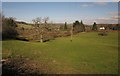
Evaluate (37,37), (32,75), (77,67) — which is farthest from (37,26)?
(32,75)

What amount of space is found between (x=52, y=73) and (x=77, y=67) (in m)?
3.36

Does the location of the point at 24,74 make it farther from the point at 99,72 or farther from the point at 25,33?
the point at 25,33

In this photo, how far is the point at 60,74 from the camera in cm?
1477

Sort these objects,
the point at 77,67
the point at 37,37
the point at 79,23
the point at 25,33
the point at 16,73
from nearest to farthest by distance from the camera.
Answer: the point at 16,73 → the point at 77,67 → the point at 37,37 → the point at 25,33 → the point at 79,23

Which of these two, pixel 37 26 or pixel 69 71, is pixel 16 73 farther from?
pixel 37 26

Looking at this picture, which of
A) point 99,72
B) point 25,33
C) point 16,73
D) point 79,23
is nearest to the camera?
point 16,73

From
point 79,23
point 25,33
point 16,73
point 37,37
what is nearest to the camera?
point 16,73

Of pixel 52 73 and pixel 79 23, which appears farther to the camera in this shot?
pixel 79 23

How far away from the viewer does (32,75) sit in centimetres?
1353

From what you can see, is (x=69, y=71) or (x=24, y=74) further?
(x=69, y=71)

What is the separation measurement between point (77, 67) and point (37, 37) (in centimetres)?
3583

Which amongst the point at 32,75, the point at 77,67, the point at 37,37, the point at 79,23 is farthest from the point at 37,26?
the point at 79,23

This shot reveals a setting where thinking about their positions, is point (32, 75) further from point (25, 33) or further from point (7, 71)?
point (25, 33)

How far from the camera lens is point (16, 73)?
43.8 ft
